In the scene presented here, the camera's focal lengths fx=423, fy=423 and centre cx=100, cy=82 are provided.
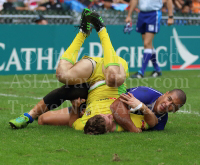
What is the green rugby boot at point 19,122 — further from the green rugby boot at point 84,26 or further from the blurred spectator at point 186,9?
the blurred spectator at point 186,9

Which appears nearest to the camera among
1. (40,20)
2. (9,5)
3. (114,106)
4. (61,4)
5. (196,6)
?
(114,106)

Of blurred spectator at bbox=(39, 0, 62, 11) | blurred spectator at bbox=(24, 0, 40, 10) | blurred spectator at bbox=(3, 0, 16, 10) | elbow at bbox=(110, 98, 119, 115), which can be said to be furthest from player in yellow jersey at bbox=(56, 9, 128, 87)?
blurred spectator at bbox=(39, 0, 62, 11)

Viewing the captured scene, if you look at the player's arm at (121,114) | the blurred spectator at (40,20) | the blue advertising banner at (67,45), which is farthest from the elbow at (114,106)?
the blurred spectator at (40,20)

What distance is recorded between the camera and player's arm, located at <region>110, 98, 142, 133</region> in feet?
16.0

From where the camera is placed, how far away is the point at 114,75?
4.98m

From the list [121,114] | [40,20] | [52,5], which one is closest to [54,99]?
[121,114]

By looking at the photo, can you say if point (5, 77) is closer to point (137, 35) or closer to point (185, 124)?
point (137, 35)

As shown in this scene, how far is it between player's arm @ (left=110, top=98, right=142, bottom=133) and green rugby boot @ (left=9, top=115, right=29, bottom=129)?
111 centimetres

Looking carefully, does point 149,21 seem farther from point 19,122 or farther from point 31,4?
point 19,122

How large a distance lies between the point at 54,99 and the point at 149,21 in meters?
5.91

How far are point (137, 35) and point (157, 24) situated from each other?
210cm

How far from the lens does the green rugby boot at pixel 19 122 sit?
512cm

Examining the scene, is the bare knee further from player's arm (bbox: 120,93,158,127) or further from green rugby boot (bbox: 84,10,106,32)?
green rugby boot (bbox: 84,10,106,32)

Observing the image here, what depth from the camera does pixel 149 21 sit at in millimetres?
10609
